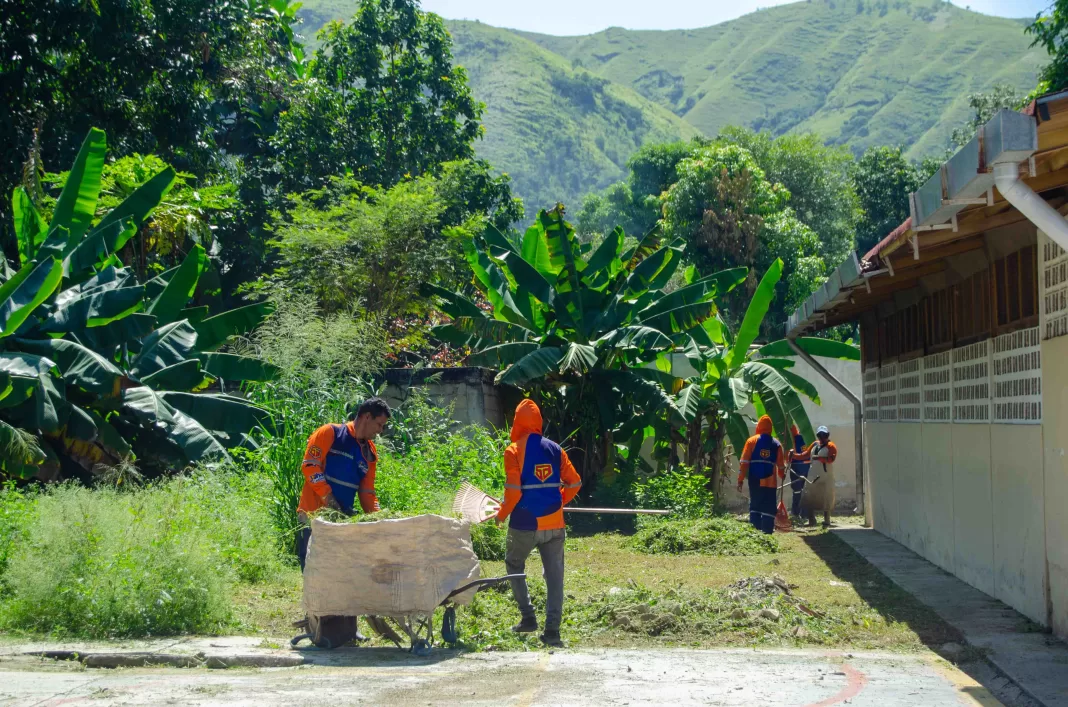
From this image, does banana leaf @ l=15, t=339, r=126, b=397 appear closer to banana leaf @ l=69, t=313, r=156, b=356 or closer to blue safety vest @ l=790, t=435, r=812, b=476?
banana leaf @ l=69, t=313, r=156, b=356

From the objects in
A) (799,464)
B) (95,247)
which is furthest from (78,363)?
(799,464)

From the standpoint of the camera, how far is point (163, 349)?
14.2 metres

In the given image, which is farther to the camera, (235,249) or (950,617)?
(235,249)

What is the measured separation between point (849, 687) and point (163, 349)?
1024 centimetres

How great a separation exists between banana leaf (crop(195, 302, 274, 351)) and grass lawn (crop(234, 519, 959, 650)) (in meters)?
4.91

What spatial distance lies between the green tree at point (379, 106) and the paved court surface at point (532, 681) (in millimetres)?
22487

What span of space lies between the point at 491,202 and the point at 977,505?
19585 millimetres

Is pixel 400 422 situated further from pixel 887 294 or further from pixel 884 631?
pixel 884 631

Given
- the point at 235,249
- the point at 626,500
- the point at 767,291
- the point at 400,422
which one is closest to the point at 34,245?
the point at 400,422

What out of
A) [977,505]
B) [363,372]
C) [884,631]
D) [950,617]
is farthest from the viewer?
[363,372]

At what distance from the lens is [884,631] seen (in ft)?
28.2

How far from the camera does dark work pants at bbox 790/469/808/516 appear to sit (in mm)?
18533

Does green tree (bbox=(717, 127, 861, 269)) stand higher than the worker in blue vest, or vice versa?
green tree (bbox=(717, 127, 861, 269))

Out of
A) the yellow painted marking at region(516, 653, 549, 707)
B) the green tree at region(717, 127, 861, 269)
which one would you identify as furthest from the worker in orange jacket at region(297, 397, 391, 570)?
the green tree at region(717, 127, 861, 269)
